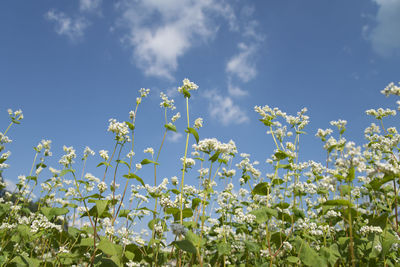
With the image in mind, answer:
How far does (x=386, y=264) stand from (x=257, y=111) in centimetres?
370

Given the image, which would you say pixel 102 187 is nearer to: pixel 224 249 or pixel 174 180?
pixel 174 180

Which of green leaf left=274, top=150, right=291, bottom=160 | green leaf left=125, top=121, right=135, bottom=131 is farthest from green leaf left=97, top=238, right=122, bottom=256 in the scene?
green leaf left=274, top=150, right=291, bottom=160

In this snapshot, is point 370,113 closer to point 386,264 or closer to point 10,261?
point 386,264

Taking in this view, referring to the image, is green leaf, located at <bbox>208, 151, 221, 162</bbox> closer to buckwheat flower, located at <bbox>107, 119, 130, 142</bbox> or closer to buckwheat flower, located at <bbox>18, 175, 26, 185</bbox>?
buckwheat flower, located at <bbox>107, 119, 130, 142</bbox>

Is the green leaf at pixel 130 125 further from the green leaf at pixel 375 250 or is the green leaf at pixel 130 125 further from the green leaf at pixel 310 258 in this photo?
Result: the green leaf at pixel 375 250

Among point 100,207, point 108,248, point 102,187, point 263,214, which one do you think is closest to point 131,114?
point 102,187

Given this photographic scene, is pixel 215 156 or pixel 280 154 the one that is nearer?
pixel 215 156

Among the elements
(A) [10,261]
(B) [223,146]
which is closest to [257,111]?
(B) [223,146]

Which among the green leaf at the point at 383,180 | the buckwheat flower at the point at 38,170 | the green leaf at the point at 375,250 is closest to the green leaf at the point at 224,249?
the green leaf at the point at 375,250

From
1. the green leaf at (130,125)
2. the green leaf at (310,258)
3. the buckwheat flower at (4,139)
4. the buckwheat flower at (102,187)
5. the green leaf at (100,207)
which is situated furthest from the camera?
the buckwheat flower at (4,139)

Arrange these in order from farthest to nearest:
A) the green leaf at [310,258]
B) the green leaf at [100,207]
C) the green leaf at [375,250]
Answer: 1. the green leaf at [375,250]
2. the green leaf at [100,207]
3. the green leaf at [310,258]

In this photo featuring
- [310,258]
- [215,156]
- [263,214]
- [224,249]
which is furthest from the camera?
[224,249]

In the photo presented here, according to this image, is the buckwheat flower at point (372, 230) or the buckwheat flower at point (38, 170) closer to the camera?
the buckwheat flower at point (372, 230)

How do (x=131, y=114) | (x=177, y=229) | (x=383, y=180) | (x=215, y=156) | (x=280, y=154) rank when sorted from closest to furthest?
(x=383, y=180)
(x=177, y=229)
(x=215, y=156)
(x=280, y=154)
(x=131, y=114)
